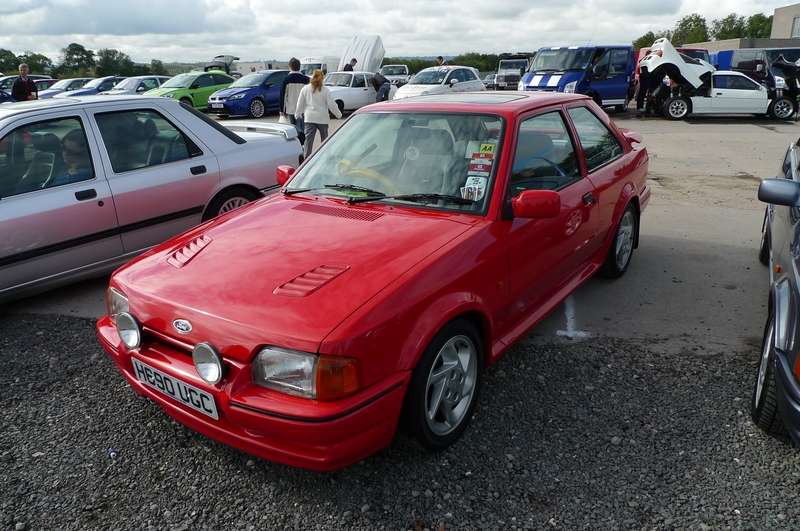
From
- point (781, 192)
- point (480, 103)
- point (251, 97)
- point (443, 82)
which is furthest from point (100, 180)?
point (443, 82)

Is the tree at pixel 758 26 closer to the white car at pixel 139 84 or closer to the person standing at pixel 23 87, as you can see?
the white car at pixel 139 84

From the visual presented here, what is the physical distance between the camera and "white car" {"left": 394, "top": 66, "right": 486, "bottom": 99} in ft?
57.6

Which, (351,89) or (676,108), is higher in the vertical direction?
(351,89)

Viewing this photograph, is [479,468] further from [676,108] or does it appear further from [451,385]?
[676,108]

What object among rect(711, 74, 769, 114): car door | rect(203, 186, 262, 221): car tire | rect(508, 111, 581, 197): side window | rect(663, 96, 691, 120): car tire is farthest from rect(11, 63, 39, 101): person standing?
rect(711, 74, 769, 114): car door

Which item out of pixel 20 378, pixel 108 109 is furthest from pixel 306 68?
pixel 20 378

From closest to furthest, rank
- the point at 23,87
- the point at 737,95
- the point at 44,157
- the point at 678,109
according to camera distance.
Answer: the point at 44,157
the point at 23,87
the point at 737,95
the point at 678,109

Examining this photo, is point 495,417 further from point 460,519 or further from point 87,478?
point 87,478

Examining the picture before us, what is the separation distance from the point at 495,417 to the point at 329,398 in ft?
3.83

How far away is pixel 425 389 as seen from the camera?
8.00ft

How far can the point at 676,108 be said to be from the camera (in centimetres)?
1716

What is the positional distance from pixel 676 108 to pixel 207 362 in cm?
1794

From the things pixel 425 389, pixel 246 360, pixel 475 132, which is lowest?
pixel 425 389

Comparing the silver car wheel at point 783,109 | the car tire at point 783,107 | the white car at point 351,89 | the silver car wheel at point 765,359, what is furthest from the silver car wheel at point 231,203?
the silver car wheel at point 783,109
